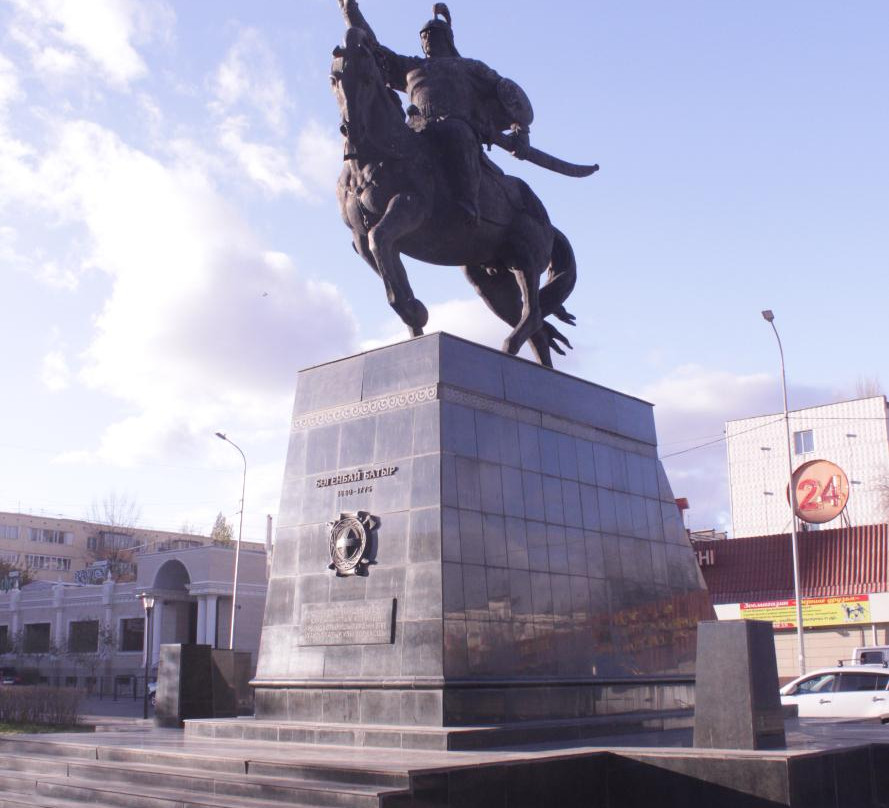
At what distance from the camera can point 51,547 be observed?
89.9 metres

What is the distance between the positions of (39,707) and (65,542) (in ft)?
242

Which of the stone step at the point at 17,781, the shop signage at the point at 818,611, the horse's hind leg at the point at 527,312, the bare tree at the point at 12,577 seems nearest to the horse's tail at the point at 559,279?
the horse's hind leg at the point at 527,312

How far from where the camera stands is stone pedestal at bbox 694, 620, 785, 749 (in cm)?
873

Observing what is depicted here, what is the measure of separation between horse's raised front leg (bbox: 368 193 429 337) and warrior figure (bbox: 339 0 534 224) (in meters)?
0.82

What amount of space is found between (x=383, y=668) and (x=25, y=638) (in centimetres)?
5157

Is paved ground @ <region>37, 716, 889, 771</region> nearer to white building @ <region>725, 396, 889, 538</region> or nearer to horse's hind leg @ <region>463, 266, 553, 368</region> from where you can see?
horse's hind leg @ <region>463, 266, 553, 368</region>

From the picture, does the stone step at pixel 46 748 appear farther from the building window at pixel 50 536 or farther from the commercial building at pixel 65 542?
the building window at pixel 50 536

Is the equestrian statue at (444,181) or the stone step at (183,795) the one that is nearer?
the stone step at (183,795)

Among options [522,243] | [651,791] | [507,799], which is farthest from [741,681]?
[522,243]

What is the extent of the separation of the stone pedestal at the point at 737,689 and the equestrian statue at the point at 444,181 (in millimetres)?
5381

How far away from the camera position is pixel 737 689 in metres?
8.81

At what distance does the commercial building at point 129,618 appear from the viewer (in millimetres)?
47188

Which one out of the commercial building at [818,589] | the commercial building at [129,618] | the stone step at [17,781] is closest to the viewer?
the stone step at [17,781]

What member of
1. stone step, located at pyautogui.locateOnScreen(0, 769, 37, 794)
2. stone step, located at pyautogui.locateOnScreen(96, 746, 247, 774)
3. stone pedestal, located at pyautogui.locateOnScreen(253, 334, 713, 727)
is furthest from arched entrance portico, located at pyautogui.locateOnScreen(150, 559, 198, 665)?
stone step, located at pyautogui.locateOnScreen(96, 746, 247, 774)
